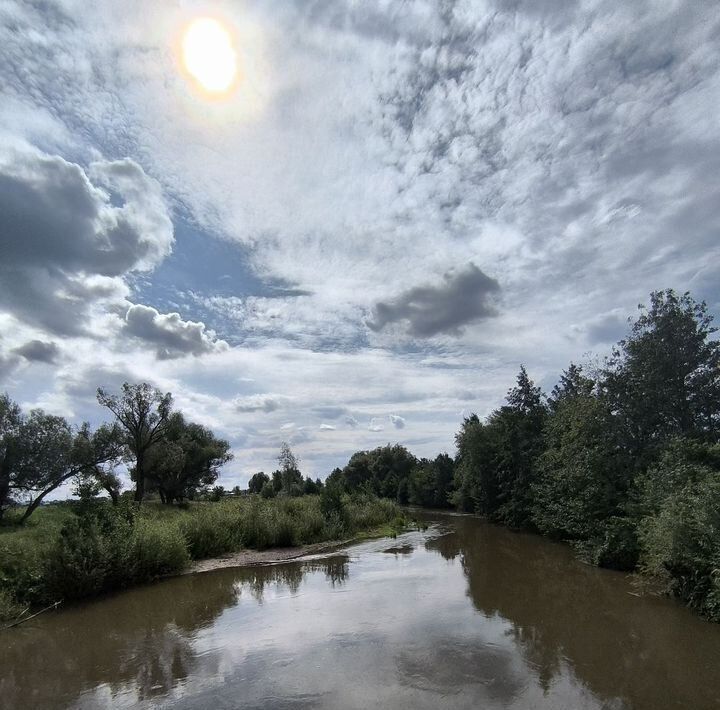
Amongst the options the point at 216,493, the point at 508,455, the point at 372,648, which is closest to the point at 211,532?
the point at 372,648

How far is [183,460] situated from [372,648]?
43.9m

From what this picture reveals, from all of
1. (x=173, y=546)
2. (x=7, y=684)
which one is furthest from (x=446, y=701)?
(x=173, y=546)

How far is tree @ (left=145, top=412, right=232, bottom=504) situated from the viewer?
4884cm

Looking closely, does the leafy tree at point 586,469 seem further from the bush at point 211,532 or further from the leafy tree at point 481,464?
the bush at point 211,532

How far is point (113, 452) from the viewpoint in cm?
4194

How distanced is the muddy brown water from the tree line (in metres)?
12.8

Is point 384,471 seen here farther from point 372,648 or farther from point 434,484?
point 372,648

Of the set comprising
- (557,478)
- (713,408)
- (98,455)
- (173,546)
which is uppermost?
(98,455)

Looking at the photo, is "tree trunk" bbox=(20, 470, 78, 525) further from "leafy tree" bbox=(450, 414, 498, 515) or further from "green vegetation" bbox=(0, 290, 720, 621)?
"leafy tree" bbox=(450, 414, 498, 515)

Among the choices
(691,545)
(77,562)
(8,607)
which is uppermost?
(77,562)

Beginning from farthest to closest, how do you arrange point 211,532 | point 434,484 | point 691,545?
1. point 434,484
2. point 211,532
3. point 691,545

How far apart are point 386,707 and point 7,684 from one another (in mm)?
7629

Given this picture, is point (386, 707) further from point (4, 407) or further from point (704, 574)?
point (4, 407)

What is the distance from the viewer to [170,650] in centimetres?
1118
